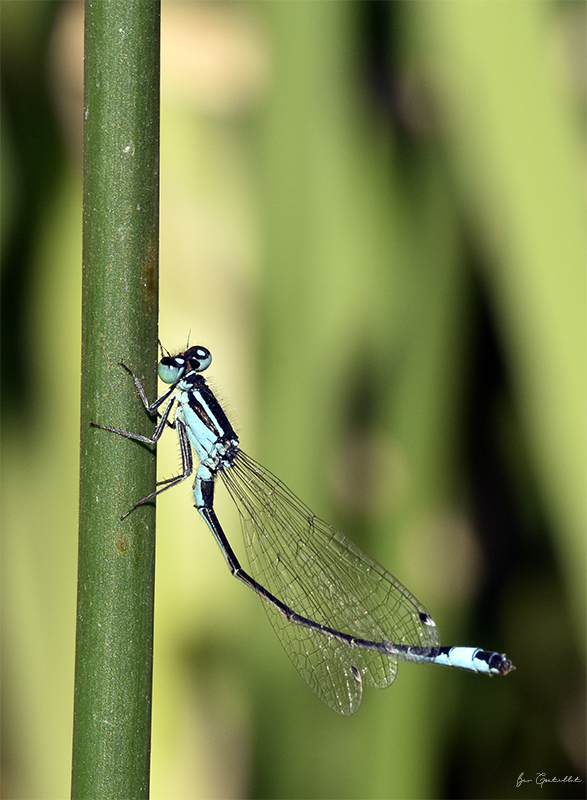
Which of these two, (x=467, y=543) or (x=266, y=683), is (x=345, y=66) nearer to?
(x=266, y=683)

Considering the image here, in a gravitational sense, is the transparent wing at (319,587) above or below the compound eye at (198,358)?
below

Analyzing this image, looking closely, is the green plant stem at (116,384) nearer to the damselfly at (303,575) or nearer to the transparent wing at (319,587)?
the damselfly at (303,575)

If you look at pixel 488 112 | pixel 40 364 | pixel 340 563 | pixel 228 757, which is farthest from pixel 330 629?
pixel 488 112

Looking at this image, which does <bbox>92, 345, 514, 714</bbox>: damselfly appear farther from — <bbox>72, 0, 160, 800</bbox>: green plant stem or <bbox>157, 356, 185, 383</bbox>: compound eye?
<bbox>72, 0, 160, 800</bbox>: green plant stem
